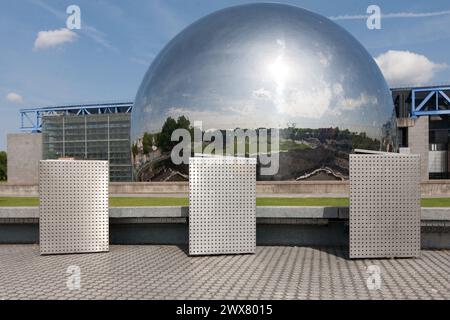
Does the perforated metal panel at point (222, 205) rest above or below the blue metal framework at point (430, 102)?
below

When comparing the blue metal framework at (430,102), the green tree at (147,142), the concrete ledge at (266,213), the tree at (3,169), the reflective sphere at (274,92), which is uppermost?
the blue metal framework at (430,102)

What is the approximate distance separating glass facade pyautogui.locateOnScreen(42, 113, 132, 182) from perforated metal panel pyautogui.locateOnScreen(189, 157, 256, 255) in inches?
1671

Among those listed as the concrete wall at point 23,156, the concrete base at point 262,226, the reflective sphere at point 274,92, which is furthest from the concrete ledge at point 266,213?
the concrete wall at point 23,156

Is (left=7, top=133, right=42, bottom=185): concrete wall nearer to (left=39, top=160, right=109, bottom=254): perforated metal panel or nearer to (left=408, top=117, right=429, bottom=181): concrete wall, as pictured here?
(left=408, top=117, right=429, bottom=181): concrete wall

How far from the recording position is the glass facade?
53.0 metres

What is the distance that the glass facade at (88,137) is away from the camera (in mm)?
52969

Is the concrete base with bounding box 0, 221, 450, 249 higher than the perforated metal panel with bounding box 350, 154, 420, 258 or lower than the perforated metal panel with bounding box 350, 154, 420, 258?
lower

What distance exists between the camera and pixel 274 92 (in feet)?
66.8

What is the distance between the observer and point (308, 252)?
32.1ft

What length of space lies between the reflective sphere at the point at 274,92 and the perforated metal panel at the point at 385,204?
10292 mm

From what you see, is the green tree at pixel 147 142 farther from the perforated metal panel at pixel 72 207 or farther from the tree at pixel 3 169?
the tree at pixel 3 169

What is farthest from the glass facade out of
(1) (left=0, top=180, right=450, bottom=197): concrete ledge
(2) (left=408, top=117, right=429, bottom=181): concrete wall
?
(1) (left=0, top=180, right=450, bottom=197): concrete ledge

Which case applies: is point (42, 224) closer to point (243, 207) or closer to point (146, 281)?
point (146, 281)

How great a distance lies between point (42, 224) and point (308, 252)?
6075mm
